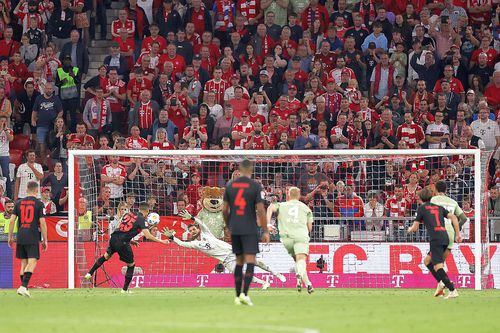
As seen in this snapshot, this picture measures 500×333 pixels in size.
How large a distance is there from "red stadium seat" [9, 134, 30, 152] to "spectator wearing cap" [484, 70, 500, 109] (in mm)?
12248

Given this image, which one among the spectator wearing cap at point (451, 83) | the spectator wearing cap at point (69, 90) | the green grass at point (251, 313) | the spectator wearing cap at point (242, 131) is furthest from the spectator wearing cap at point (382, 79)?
the green grass at point (251, 313)

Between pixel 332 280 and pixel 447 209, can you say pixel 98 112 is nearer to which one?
pixel 332 280

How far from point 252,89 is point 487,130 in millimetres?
6307

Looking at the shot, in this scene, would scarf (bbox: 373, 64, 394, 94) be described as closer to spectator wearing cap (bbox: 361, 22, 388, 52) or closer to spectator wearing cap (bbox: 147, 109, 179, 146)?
spectator wearing cap (bbox: 361, 22, 388, 52)

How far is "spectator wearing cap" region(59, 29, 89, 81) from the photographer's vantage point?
32.6 m

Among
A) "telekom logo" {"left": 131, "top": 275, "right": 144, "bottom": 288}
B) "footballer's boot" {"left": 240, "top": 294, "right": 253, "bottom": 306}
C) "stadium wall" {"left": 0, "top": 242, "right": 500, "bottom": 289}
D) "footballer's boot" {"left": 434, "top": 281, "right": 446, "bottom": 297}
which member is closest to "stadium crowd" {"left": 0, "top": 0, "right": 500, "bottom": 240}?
"stadium wall" {"left": 0, "top": 242, "right": 500, "bottom": 289}

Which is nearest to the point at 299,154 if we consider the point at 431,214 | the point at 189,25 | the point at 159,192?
the point at 159,192

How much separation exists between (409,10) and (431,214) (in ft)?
43.2

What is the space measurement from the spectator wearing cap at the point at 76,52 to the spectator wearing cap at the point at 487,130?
10.9m

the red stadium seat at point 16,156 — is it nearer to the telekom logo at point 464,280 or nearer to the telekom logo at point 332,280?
the telekom logo at point 332,280

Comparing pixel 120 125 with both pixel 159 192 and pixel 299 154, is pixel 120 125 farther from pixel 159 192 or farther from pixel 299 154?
pixel 299 154

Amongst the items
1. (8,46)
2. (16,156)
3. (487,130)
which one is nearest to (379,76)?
(487,130)

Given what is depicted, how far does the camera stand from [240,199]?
57.3 ft

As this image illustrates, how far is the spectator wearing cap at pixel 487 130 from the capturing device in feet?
96.1
